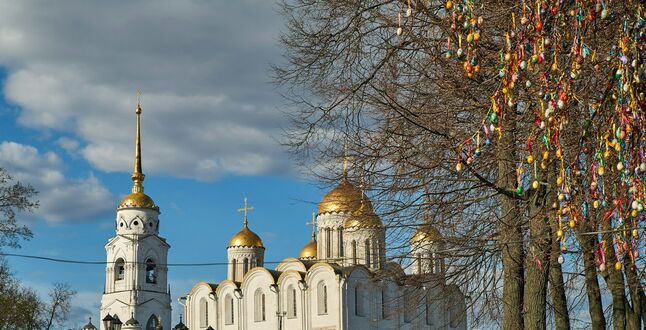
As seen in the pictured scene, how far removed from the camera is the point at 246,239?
63812 mm

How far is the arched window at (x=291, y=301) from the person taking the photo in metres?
56.0

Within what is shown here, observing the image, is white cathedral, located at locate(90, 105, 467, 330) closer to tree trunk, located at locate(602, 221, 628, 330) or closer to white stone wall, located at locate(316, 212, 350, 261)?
white stone wall, located at locate(316, 212, 350, 261)

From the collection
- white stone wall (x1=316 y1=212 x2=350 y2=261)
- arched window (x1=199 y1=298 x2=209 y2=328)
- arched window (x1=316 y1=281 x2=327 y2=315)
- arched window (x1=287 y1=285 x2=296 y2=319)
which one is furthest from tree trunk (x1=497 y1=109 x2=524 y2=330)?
arched window (x1=199 y1=298 x2=209 y2=328)

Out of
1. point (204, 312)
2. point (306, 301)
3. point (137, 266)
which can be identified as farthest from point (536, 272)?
point (137, 266)

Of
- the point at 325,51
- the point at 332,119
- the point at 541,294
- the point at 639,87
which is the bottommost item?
the point at 541,294

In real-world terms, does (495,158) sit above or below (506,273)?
above

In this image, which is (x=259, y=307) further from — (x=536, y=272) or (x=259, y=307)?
(x=536, y=272)

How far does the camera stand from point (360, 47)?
537 inches

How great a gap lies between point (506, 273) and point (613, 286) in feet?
6.90

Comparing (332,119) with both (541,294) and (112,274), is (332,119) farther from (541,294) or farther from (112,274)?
(112,274)

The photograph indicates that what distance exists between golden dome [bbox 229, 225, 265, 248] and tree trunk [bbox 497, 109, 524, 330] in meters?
50.5

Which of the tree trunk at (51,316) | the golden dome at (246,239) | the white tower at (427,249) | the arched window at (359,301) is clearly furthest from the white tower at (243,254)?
the white tower at (427,249)

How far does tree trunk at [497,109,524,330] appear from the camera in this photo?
1222cm

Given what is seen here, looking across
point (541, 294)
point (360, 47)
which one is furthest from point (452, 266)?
point (360, 47)
